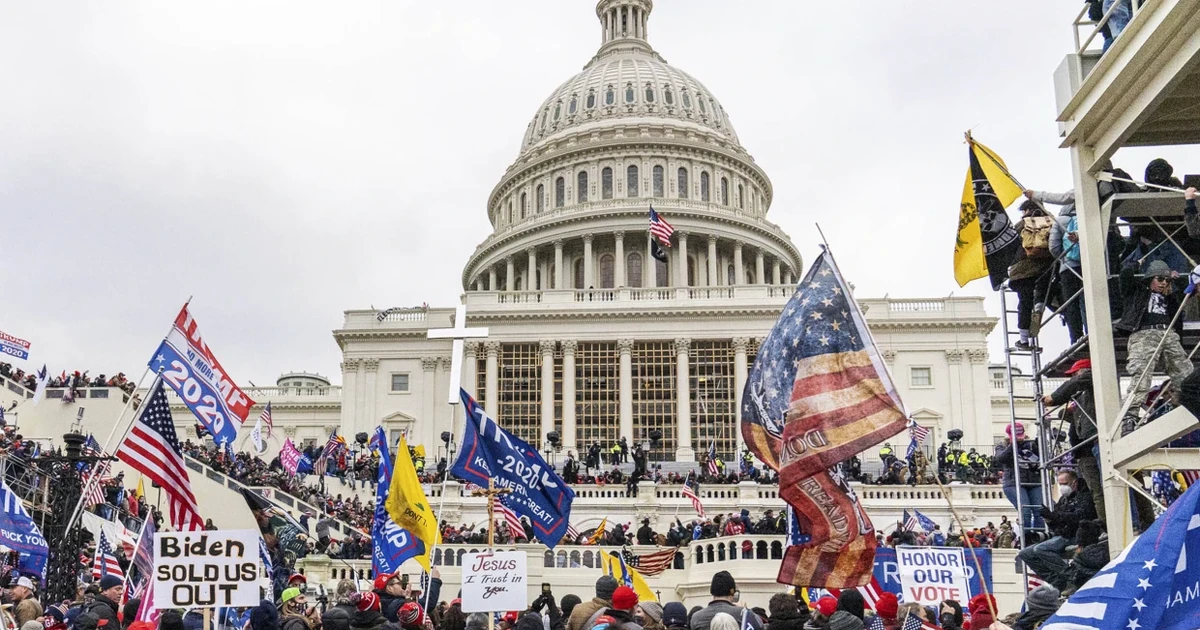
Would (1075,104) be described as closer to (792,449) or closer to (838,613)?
(792,449)

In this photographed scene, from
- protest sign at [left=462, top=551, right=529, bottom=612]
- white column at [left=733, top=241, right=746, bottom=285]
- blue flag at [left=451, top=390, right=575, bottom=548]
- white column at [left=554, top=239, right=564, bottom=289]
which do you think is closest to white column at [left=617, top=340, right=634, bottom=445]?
white column at [left=554, top=239, right=564, bottom=289]

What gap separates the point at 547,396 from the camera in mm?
63562

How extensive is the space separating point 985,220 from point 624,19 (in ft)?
324

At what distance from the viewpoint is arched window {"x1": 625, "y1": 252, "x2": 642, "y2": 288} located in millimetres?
83750

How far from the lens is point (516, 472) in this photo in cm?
1744

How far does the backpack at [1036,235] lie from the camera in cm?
1295

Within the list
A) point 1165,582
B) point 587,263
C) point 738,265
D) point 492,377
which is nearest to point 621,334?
point 492,377

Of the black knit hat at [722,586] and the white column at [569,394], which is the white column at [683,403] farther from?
the black knit hat at [722,586]

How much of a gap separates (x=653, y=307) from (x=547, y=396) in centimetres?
693

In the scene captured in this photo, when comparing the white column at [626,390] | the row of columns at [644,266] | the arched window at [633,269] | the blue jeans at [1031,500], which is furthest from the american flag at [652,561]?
the arched window at [633,269]

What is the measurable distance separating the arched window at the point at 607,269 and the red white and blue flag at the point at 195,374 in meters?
66.8

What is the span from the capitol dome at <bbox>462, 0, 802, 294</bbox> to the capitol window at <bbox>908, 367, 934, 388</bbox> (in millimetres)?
16210

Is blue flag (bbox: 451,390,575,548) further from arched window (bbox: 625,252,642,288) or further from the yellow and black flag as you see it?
arched window (bbox: 625,252,642,288)

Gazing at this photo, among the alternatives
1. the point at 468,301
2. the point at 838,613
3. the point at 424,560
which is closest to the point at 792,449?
the point at 838,613
